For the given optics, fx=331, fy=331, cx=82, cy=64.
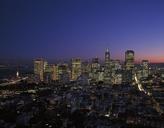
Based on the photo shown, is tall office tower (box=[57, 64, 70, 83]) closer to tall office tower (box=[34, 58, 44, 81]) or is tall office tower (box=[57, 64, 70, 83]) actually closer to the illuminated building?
the illuminated building

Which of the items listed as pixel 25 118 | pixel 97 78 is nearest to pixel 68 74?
pixel 97 78

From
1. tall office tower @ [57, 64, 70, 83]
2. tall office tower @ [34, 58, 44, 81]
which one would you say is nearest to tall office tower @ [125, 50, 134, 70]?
tall office tower @ [57, 64, 70, 83]

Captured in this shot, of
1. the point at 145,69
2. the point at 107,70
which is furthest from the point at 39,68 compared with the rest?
the point at 145,69

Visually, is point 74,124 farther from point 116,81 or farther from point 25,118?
point 116,81

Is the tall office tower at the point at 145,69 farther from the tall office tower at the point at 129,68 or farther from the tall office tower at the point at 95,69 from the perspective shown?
the tall office tower at the point at 95,69

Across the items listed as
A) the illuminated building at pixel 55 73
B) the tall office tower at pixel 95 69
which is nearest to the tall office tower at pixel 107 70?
the tall office tower at pixel 95 69

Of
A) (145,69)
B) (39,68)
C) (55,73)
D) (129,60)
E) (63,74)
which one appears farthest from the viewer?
(129,60)

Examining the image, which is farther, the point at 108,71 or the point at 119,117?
the point at 108,71

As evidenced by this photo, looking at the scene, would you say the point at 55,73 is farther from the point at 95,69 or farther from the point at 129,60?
the point at 129,60
